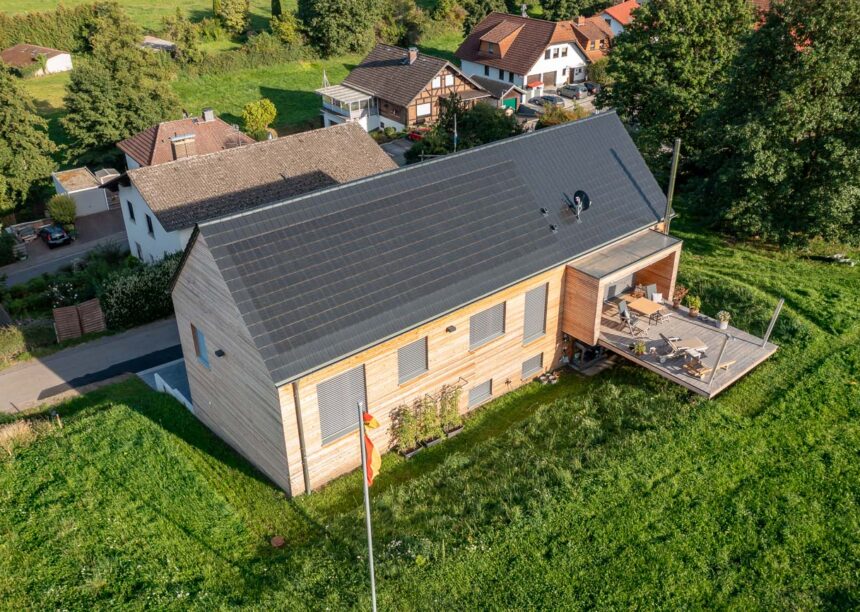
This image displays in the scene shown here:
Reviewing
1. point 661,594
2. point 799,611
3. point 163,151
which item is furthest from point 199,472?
point 163,151

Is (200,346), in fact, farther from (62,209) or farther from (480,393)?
(62,209)

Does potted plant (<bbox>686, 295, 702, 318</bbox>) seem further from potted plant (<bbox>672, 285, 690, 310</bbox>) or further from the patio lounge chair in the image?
the patio lounge chair

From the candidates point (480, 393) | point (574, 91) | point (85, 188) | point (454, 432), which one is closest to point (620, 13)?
point (574, 91)

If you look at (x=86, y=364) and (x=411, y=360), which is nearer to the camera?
(x=411, y=360)

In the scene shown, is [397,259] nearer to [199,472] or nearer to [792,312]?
[199,472]

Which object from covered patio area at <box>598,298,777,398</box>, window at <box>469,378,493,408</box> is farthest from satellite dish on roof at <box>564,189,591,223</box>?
window at <box>469,378,493,408</box>

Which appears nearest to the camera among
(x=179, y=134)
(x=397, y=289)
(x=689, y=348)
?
(x=397, y=289)
